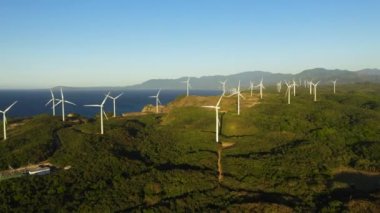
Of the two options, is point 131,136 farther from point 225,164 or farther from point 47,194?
point 47,194

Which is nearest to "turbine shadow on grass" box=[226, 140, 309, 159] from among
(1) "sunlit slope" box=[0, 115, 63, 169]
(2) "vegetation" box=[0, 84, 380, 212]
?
(2) "vegetation" box=[0, 84, 380, 212]

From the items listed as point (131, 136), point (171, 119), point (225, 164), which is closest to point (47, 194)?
point (225, 164)

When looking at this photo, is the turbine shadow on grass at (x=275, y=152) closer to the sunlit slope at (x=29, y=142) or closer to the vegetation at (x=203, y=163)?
the vegetation at (x=203, y=163)

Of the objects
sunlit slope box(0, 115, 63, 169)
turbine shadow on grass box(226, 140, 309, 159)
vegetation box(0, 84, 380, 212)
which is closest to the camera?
vegetation box(0, 84, 380, 212)

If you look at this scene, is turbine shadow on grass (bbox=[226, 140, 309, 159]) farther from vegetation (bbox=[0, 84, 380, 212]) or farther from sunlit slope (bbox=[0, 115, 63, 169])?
sunlit slope (bbox=[0, 115, 63, 169])

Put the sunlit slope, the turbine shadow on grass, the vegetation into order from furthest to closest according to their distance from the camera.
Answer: the turbine shadow on grass
the sunlit slope
the vegetation

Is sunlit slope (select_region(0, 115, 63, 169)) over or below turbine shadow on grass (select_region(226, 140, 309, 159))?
over

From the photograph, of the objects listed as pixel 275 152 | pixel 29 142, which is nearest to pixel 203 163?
pixel 275 152

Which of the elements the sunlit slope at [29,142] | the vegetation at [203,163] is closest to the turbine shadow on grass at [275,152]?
the vegetation at [203,163]
